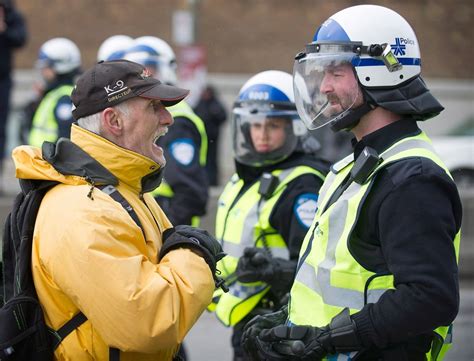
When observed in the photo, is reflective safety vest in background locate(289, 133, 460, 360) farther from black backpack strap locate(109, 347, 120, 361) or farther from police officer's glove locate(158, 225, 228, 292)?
black backpack strap locate(109, 347, 120, 361)

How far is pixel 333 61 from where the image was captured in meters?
3.68

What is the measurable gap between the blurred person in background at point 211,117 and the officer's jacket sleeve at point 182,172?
6794 millimetres

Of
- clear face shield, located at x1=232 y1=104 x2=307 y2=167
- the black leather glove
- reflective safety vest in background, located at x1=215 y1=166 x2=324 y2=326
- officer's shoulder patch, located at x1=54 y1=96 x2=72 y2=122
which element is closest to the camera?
the black leather glove

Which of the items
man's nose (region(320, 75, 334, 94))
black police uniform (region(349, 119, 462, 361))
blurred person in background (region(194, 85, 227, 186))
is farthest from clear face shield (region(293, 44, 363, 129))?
blurred person in background (region(194, 85, 227, 186))

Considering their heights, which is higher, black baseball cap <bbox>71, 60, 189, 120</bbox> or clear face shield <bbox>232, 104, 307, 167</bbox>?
black baseball cap <bbox>71, 60, 189, 120</bbox>

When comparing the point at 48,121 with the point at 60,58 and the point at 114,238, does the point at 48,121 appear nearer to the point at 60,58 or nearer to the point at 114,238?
the point at 60,58

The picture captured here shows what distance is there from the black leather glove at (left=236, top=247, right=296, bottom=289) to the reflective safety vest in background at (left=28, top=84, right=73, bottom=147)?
3.61m

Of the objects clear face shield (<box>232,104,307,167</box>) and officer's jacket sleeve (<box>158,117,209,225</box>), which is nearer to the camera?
clear face shield (<box>232,104,307,167</box>)

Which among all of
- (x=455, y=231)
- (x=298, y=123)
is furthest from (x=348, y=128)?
(x=298, y=123)

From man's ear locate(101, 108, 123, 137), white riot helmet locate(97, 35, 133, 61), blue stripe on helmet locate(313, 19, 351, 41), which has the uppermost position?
blue stripe on helmet locate(313, 19, 351, 41)

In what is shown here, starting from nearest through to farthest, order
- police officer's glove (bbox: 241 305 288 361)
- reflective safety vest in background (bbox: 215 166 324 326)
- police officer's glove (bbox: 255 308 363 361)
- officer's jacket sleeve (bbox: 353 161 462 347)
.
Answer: officer's jacket sleeve (bbox: 353 161 462 347) → police officer's glove (bbox: 255 308 363 361) → police officer's glove (bbox: 241 305 288 361) → reflective safety vest in background (bbox: 215 166 324 326)

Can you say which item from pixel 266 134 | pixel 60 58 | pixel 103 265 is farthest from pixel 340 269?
pixel 60 58

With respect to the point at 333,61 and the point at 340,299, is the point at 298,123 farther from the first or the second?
the point at 340,299

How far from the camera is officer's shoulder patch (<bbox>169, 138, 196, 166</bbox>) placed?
615 cm
